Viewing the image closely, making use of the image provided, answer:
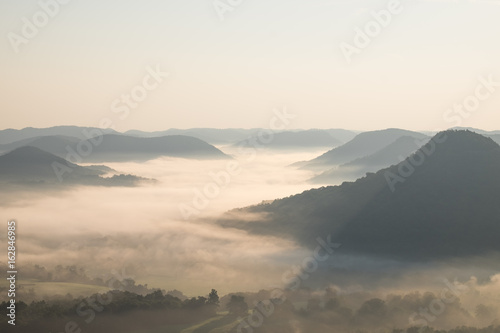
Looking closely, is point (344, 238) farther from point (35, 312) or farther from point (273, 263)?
point (35, 312)

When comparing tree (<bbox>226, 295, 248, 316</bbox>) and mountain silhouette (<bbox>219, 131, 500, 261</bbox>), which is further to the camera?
mountain silhouette (<bbox>219, 131, 500, 261</bbox>)

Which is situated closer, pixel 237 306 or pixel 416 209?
pixel 237 306

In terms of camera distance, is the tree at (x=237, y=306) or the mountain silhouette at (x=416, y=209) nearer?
the tree at (x=237, y=306)

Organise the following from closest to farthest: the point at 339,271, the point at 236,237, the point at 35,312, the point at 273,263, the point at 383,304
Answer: the point at 35,312 → the point at 383,304 → the point at 339,271 → the point at 273,263 → the point at 236,237

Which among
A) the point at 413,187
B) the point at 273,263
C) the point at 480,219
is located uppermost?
the point at 413,187

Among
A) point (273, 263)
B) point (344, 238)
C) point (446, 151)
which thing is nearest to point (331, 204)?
point (344, 238)

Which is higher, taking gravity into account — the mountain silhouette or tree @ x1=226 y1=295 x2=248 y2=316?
the mountain silhouette

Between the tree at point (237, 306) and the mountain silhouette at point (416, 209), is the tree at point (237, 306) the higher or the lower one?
the lower one

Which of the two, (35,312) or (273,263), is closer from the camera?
(35,312)
